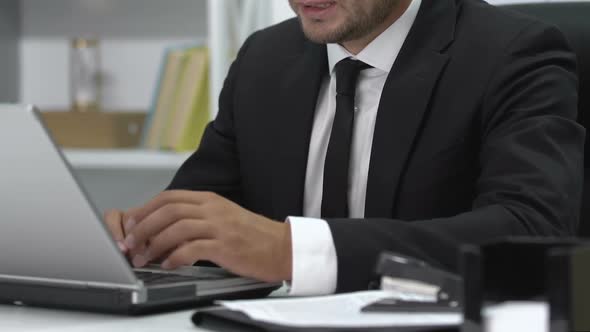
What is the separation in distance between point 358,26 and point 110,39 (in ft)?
4.99

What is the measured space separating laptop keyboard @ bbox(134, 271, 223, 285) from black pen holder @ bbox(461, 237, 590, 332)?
0.47 meters

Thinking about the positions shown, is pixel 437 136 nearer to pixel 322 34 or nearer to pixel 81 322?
pixel 322 34

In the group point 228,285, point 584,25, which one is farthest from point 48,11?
point 228,285

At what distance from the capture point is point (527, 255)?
68 centimetres

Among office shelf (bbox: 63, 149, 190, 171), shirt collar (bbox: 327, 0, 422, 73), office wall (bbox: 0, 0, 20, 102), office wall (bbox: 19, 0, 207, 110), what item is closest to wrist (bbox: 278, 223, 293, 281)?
shirt collar (bbox: 327, 0, 422, 73)

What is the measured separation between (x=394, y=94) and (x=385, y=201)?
0.17 m

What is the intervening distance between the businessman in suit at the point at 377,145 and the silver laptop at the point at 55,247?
10 centimetres

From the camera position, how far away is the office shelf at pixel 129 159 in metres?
2.62

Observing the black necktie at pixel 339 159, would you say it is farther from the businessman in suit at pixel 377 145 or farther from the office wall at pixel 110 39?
the office wall at pixel 110 39

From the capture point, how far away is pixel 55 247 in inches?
39.3

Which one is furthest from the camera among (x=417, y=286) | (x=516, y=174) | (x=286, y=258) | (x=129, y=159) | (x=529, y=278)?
(x=129, y=159)

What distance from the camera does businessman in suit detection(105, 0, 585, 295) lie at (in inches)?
44.8

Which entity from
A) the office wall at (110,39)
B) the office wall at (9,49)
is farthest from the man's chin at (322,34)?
the office wall at (9,49)

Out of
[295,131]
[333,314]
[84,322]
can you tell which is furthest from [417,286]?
[295,131]
